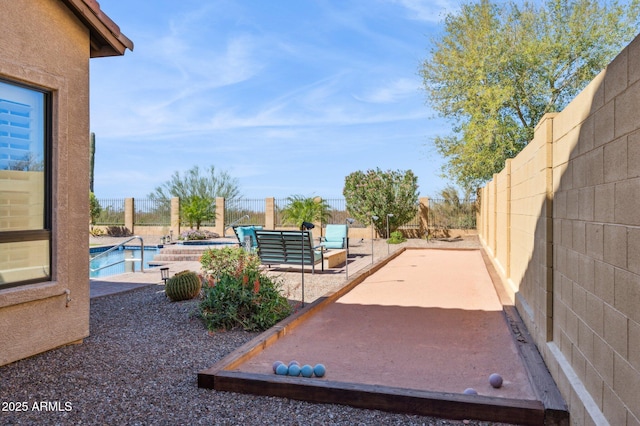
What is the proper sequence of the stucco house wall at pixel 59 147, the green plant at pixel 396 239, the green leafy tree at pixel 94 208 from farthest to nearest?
the green leafy tree at pixel 94 208 → the green plant at pixel 396 239 → the stucco house wall at pixel 59 147

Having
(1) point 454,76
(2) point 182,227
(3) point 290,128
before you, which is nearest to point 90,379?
(1) point 454,76

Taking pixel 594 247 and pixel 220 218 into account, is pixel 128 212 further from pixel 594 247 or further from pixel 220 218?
pixel 594 247

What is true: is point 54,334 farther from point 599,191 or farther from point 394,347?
point 599,191

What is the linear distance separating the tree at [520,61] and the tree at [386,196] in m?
2.80

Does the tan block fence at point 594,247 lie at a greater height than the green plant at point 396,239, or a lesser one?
greater

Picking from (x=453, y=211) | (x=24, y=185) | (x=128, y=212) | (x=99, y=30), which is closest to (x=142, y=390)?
(x=24, y=185)

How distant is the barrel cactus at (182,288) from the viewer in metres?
7.50

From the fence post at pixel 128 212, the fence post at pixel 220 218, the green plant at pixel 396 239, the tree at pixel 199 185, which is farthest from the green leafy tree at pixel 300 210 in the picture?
the fence post at pixel 128 212

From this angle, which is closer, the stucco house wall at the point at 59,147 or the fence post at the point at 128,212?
the stucco house wall at the point at 59,147

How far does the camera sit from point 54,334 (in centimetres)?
505

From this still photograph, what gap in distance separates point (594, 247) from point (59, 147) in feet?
15.8

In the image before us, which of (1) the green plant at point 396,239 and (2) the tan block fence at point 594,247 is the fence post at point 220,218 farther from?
(2) the tan block fence at point 594,247

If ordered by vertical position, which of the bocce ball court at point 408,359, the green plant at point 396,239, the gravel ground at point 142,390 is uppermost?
the green plant at point 396,239

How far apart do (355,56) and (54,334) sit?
574 inches
